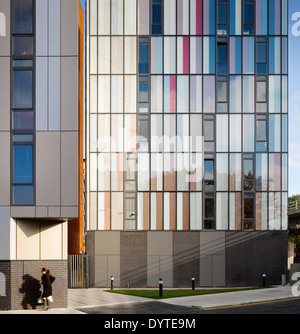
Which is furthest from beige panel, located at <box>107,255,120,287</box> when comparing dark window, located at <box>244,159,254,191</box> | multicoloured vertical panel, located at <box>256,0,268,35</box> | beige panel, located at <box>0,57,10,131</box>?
multicoloured vertical panel, located at <box>256,0,268,35</box>

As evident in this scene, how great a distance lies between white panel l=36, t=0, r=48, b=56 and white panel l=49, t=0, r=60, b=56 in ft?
0.51

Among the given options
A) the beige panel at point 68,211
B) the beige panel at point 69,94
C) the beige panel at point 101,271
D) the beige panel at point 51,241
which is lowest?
the beige panel at point 101,271

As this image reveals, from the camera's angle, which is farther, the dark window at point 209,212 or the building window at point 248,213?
the building window at point 248,213

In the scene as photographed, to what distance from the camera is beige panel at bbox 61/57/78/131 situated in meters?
16.9

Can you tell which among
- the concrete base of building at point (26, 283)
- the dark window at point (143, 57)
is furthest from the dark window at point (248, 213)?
the concrete base of building at point (26, 283)

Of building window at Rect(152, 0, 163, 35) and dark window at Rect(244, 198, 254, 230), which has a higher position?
building window at Rect(152, 0, 163, 35)

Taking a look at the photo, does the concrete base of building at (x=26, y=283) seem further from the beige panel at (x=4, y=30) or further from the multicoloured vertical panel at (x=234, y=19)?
the multicoloured vertical panel at (x=234, y=19)

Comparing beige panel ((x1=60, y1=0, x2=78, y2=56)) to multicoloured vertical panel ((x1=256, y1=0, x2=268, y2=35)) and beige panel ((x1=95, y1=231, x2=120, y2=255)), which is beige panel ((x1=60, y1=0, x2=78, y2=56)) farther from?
multicoloured vertical panel ((x1=256, y1=0, x2=268, y2=35))

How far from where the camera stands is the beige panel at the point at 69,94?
16906mm

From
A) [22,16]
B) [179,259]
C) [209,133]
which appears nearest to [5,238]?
[22,16]

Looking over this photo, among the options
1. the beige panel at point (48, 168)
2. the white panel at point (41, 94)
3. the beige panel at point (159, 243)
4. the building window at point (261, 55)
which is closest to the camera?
the beige panel at point (48, 168)

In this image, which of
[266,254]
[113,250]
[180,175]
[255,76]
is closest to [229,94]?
[255,76]
